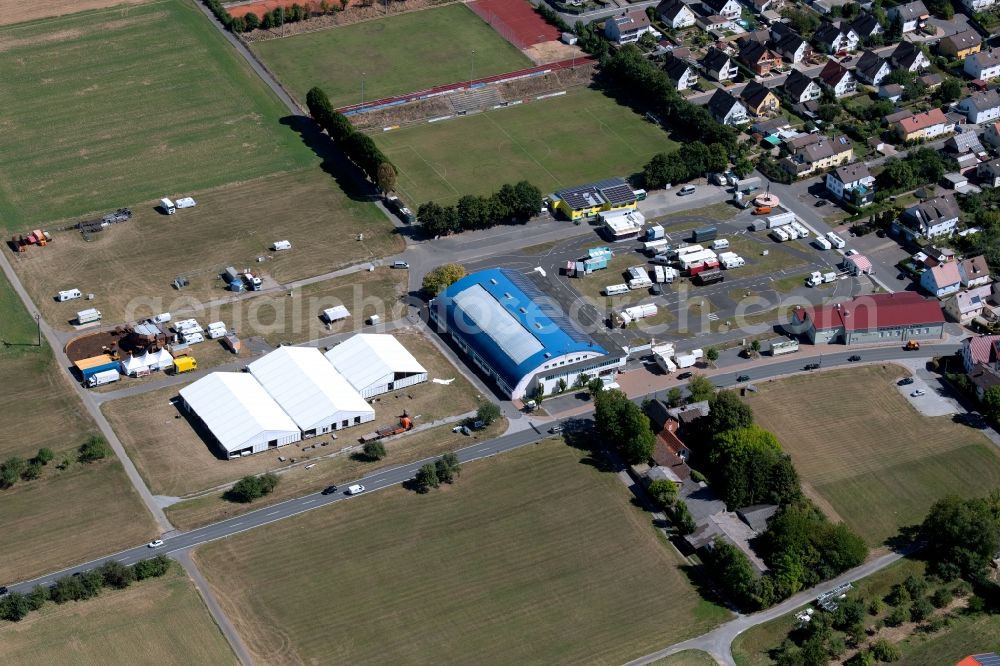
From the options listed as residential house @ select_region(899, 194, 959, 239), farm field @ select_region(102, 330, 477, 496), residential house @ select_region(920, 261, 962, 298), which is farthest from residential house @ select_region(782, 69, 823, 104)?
farm field @ select_region(102, 330, 477, 496)

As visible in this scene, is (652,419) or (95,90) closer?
(652,419)

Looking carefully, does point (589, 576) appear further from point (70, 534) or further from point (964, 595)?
point (70, 534)

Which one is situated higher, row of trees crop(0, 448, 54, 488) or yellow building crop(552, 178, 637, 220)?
yellow building crop(552, 178, 637, 220)

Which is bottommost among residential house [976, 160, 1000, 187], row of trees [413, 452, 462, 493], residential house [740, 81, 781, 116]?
row of trees [413, 452, 462, 493]

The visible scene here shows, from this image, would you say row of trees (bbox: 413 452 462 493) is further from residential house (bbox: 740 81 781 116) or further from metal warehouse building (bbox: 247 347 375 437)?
residential house (bbox: 740 81 781 116)

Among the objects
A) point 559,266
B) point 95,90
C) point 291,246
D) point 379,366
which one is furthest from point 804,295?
point 95,90

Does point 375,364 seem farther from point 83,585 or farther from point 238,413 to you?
point 83,585

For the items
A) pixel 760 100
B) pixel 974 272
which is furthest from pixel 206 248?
pixel 974 272
